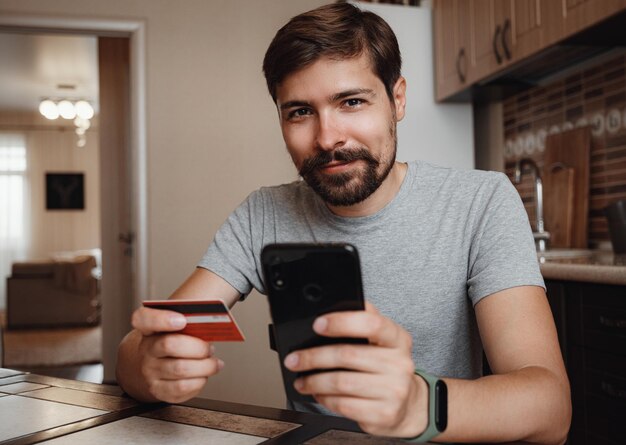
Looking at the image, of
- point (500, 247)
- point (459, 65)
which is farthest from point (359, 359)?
point (459, 65)

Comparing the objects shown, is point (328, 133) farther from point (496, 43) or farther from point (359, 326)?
point (496, 43)

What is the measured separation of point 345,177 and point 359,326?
58 cm

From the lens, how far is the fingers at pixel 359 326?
2.09 ft

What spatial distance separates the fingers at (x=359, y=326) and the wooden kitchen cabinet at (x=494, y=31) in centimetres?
160

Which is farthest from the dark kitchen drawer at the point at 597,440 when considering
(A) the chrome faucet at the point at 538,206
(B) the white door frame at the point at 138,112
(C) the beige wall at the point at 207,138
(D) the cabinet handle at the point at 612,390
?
(B) the white door frame at the point at 138,112

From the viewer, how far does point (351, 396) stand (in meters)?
0.64

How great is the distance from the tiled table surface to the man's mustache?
462 millimetres

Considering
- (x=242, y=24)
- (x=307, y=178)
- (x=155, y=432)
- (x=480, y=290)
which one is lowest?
(x=155, y=432)

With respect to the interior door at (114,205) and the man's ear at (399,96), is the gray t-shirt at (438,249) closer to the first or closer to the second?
the man's ear at (399,96)

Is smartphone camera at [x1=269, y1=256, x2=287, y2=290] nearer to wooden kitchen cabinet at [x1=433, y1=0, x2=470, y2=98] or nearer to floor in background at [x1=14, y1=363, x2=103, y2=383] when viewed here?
wooden kitchen cabinet at [x1=433, y1=0, x2=470, y2=98]

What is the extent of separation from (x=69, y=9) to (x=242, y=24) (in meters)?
0.90

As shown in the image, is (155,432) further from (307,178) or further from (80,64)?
(80,64)

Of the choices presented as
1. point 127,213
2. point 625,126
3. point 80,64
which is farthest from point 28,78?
point 625,126

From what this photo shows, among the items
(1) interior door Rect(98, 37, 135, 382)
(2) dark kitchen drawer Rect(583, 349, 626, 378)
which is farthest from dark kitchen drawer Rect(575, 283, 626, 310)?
(1) interior door Rect(98, 37, 135, 382)
